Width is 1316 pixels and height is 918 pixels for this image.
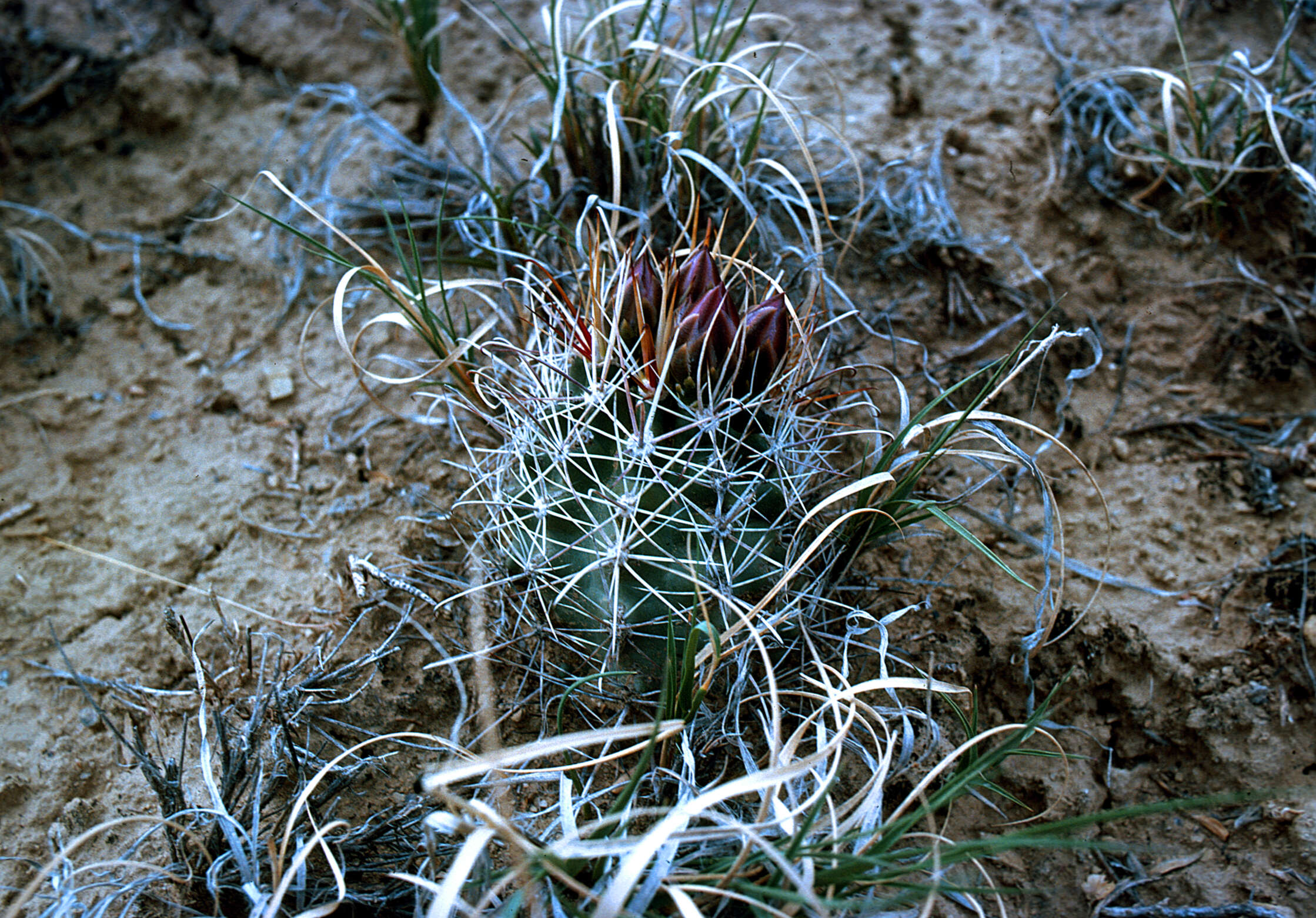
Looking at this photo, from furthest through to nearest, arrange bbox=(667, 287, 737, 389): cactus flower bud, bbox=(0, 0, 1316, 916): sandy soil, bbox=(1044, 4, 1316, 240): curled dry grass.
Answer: bbox=(1044, 4, 1316, 240): curled dry grass → bbox=(0, 0, 1316, 916): sandy soil → bbox=(667, 287, 737, 389): cactus flower bud

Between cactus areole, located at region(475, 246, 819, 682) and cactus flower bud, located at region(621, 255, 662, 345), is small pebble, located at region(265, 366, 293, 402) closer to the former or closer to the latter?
cactus areole, located at region(475, 246, 819, 682)

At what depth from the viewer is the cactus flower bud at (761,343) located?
1.28 m

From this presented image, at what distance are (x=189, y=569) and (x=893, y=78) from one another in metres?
1.87

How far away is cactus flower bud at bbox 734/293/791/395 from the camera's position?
1284 millimetres

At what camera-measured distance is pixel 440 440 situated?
5.62ft

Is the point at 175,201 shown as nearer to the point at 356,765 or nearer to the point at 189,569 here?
the point at 189,569

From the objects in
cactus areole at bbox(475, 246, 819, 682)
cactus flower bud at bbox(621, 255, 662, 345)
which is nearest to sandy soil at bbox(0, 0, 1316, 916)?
cactus areole at bbox(475, 246, 819, 682)

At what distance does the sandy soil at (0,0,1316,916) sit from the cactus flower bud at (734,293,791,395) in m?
0.52

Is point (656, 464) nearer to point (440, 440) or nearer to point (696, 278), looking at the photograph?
point (696, 278)

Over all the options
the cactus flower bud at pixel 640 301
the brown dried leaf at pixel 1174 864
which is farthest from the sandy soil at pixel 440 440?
the cactus flower bud at pixel 640 301

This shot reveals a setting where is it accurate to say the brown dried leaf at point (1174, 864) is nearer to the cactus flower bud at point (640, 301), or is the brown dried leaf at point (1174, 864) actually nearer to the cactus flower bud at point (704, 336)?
the cactus flower bud at point (704, 336)

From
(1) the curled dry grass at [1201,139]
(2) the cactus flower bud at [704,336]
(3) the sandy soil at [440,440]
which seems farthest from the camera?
(1) the curled dry grass at [1201,139]

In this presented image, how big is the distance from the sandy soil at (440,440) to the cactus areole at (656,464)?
0.34 meters

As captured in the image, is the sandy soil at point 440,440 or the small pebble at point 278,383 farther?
the small pebble at point 278,383
